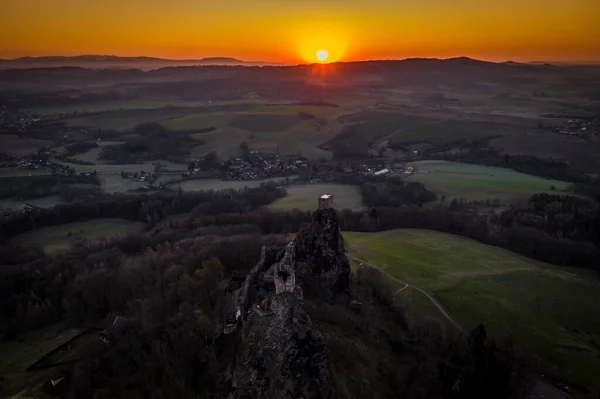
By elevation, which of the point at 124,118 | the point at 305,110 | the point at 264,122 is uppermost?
the point at 305,110

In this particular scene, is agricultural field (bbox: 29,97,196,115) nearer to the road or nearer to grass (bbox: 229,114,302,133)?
grass (bbox: 229,114,302,133)

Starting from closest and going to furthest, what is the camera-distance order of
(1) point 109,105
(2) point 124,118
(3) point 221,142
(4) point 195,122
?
(3) point 221,142 → (4) point 195,122 → (2) point 124,118 → (1) point 109,105

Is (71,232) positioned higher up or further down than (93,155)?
further down

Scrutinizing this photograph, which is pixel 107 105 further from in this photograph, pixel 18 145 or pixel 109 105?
pixel 18 145

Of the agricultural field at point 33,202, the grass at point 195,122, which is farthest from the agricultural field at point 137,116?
the agricultural field at point 33,202

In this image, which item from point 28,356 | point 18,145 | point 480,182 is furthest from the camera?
point 18,145

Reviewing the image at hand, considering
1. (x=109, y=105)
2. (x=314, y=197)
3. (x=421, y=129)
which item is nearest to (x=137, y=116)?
(x=109, y=105)

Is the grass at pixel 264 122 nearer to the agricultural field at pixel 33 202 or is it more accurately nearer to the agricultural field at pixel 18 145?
the agricultural field at pixel 18 145
